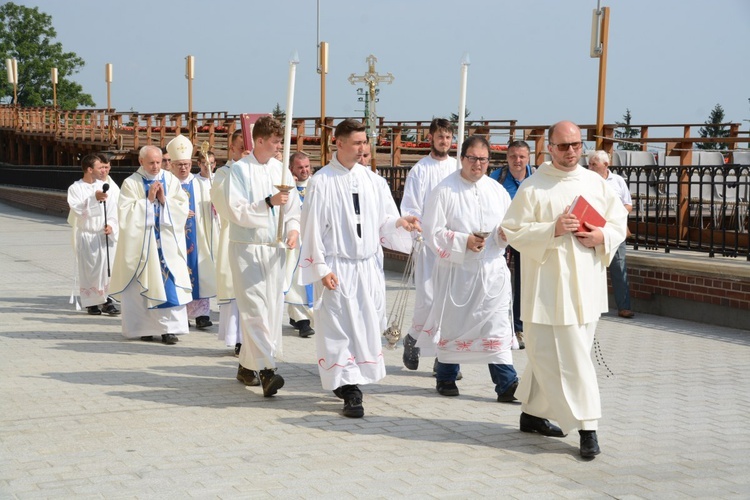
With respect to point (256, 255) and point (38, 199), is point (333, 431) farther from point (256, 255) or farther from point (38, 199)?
point (38, 199)

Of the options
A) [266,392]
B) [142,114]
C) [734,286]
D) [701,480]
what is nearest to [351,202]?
[266,392]

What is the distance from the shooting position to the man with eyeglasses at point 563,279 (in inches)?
239

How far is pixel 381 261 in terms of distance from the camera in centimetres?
757

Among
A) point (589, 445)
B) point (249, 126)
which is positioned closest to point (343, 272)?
point (249, 126)

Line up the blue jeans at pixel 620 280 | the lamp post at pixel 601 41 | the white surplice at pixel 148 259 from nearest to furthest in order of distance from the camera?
the white surplice at pixel 148 259, the blue jeans at pixel 620 280, the lamp post at pixel 601 41

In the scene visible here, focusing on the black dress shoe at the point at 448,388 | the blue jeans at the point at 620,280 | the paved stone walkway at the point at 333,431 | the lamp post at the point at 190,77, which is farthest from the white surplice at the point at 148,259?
the lamp post at the point at 190,77

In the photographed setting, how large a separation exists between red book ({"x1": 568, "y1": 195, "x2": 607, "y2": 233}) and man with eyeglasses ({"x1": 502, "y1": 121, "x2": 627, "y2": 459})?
37mm

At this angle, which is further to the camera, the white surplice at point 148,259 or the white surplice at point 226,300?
the white surplice at point 148,259

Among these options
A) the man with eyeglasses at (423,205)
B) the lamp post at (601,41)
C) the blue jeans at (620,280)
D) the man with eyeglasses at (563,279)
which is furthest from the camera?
the lamp post at (601,41)

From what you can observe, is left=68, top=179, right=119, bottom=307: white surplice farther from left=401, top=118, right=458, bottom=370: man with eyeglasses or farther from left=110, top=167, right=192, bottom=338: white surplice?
left=401, top=118, right=458, bottom=370: man with eyeglasses

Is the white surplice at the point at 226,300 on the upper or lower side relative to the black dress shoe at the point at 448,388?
upper

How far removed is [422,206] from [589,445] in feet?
11.5

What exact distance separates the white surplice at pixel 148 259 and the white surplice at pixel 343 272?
361cm

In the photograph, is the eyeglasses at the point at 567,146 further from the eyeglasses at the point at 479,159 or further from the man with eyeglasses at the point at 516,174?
the man with eyeglasses at the point at 516,174
